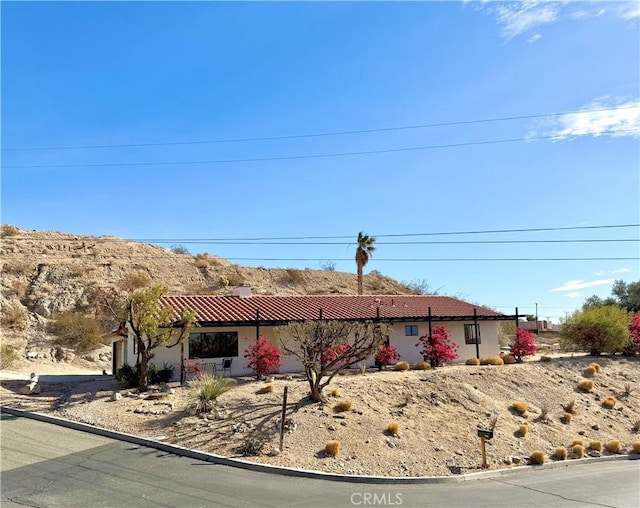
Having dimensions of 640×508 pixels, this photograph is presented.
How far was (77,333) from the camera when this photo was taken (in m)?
44.7

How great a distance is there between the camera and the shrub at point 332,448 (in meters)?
15.7

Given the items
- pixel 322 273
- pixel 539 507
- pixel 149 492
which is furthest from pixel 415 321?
pixel 322 273

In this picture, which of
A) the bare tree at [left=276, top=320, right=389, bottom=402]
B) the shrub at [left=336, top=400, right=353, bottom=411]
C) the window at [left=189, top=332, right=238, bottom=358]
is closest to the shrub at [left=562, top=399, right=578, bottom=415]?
the bare tree at [left=276, top=320, right=389, bottom=402]

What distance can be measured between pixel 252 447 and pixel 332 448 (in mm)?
2377

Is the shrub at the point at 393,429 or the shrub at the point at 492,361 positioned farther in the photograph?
the shrub at the point at 492,361

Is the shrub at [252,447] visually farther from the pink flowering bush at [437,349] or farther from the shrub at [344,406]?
the pink flowering bush at [437,349]

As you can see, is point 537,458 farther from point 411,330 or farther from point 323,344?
point 411,330

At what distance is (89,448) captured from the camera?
15352mm

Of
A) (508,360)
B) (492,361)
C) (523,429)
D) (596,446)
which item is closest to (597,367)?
(508,360)

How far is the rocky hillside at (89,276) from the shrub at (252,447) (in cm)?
3150

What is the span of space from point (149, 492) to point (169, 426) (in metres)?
5.56

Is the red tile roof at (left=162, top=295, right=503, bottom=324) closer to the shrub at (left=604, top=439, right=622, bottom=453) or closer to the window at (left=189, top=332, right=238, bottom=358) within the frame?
the window at (left=189, top=332, right=238, bottom=358)

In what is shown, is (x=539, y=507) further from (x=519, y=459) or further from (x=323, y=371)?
(x=323, y=371)

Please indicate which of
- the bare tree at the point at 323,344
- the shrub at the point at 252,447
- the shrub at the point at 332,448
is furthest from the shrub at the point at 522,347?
the shrub at the point at 252,447
